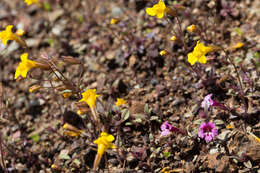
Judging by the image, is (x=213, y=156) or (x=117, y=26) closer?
(x=213, y=156)

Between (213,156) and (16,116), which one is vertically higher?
(16,116)

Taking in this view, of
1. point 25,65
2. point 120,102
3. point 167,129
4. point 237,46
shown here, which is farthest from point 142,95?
point 25,65

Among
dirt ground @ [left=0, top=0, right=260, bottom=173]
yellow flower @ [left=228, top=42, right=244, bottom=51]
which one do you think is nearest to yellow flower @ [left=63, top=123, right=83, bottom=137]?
dirt ground @ [left=0, top=0, right=260, bottom=173]

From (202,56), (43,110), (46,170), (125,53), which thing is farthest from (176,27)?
(46,170)

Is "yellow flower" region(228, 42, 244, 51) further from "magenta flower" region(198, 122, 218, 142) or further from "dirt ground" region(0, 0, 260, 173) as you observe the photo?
"magenta flower" region(198, 122, 218, 142)

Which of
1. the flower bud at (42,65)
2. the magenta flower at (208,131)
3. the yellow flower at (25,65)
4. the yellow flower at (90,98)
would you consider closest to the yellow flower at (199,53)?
the magenta flower at (208,131)

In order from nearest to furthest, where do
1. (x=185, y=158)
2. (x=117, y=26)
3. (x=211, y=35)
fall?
(x=185, y=158) → (x=211, y=35) → (x=117, y=26)

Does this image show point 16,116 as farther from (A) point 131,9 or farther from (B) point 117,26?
(A) point 131,9

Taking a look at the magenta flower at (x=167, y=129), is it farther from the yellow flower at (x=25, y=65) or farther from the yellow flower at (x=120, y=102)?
the yellow flower at (x=25, y=65)
